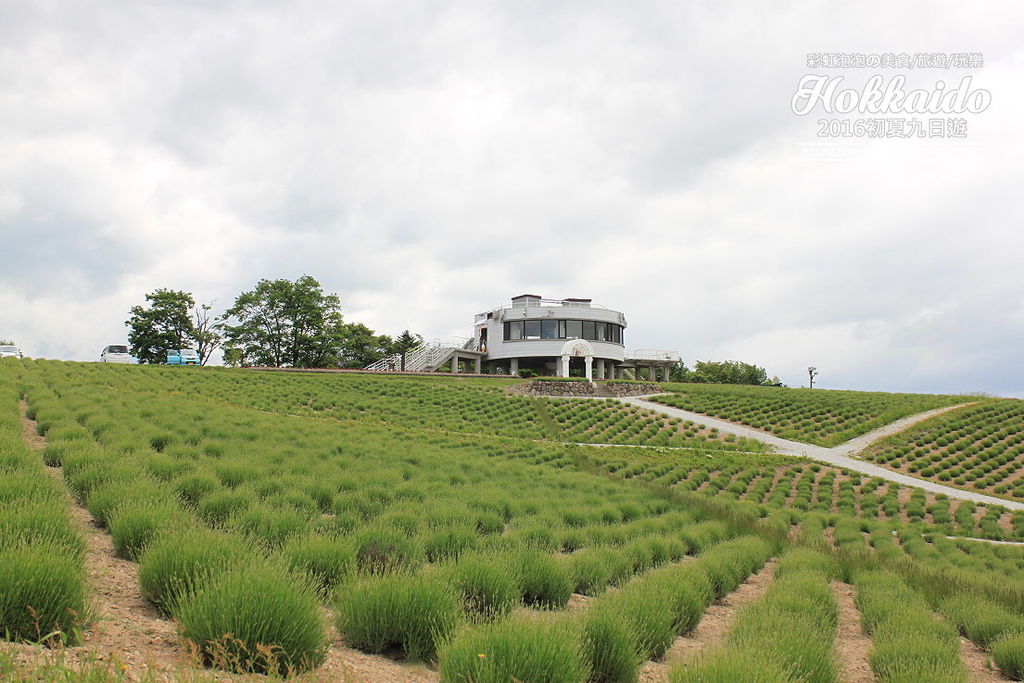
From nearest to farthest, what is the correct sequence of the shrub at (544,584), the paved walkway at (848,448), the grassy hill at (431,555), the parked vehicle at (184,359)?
the grassy hill at (431,555) < the shrub at (544,584) < the paved walkway at (848,448) < the parked vehicle at (184,359)

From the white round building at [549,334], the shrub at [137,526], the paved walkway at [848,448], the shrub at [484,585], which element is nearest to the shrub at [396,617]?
the shrub at [484,585]

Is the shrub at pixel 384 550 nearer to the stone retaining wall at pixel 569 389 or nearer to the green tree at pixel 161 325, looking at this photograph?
the stone retaining wall at pixel 569 389

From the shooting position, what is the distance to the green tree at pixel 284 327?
6538cm

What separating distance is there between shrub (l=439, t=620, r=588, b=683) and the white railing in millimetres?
69012

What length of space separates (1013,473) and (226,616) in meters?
35.8

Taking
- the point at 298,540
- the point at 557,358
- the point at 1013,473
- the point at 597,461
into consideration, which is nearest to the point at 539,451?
the point at 597,461

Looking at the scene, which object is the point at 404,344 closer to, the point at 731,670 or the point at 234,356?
the point at 234,356

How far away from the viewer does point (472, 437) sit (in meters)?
29.1

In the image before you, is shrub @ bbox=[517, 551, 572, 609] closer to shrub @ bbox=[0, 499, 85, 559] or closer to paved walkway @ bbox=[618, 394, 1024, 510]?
shrub @ bbox=[0, 499, 85, 559]

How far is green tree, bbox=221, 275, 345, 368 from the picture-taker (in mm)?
65375

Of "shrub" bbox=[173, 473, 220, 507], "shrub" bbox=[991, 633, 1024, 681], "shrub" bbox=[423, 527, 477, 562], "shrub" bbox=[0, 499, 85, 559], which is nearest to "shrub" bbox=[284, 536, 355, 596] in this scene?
"shrub" bbox=[423, 527, 477, 562]

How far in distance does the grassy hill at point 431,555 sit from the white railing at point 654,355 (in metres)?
49.8

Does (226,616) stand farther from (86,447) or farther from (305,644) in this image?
(86,447)

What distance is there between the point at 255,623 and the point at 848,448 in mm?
36188
